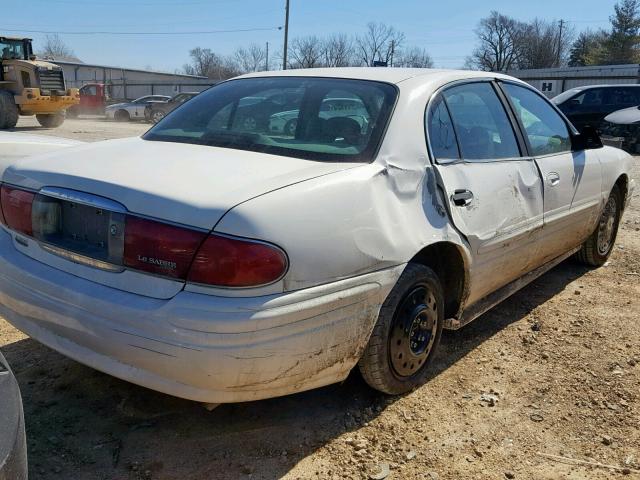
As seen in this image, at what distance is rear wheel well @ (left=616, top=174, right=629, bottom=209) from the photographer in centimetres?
504

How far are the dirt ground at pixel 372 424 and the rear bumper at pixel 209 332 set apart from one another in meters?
0.35

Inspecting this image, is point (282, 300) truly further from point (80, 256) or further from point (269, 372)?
point (80, 256)

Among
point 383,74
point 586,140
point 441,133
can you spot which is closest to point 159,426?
point 441,133

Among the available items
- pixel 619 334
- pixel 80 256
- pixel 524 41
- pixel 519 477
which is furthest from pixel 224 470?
pixel 524 41

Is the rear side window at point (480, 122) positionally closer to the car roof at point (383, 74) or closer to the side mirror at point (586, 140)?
the car roof at point (383, 74)

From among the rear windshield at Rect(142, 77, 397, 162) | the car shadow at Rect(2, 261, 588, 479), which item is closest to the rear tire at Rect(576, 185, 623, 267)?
the car shadow at Rect(2, 261, 588, 479)

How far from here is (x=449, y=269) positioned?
123 inches

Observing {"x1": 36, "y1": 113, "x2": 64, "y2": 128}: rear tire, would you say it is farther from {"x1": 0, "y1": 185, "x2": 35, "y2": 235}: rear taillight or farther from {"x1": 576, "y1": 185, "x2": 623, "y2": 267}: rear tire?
{"x1": 0, "y1": 185, "x2": 35, "y2": 235}: rear taillight

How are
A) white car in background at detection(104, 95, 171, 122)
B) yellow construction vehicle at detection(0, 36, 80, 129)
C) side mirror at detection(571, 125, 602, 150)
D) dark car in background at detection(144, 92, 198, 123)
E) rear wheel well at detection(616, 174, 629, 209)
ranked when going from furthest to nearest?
white car in background at detection(104, 95, 171, 122), dark car in background at detection(144, 92, 198, 123), yellow construction vehicle at detection(0, 36, 80, 129), rear wheel well at detection(616, 174, 629, 209), side mirror at detection(571, 125, 602, 150)

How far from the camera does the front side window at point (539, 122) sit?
12.5 ft

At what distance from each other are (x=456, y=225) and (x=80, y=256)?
167 centimetres

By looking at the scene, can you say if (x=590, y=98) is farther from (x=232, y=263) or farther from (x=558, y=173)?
(x=232, y=263)

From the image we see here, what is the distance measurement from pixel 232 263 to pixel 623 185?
419cm

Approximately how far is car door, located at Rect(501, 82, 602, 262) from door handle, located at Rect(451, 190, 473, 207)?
3.08ft
